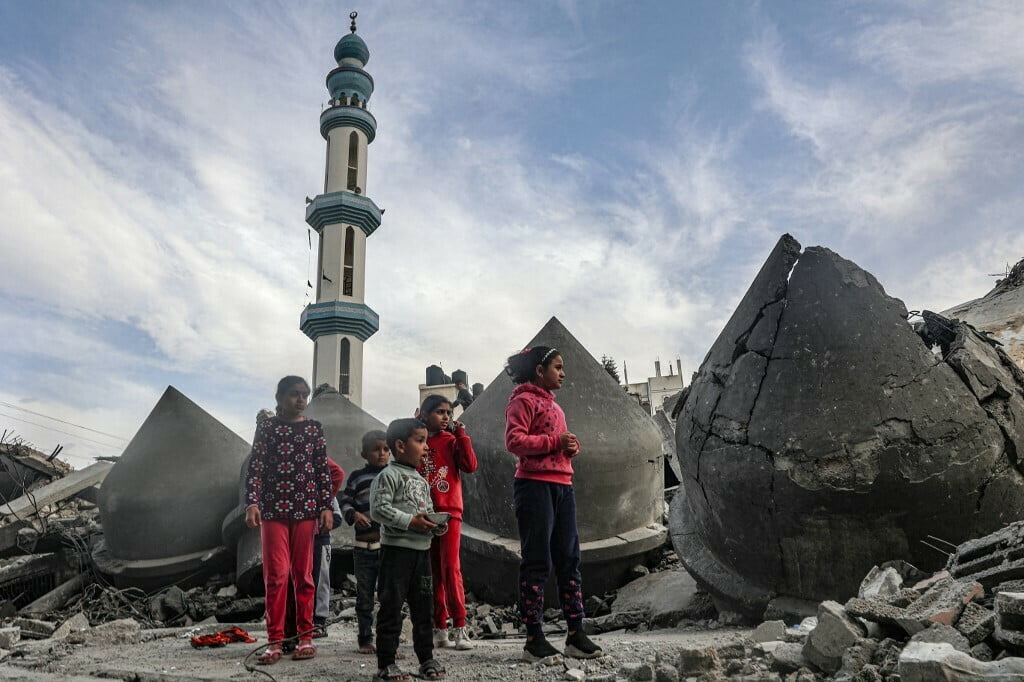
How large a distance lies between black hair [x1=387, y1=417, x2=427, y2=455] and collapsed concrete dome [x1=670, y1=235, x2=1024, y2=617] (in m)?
1.94

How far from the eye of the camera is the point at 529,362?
3.64 m

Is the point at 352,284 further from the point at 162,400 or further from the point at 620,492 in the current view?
the point at 620,492

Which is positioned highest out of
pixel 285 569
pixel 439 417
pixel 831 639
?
pixel 439 417

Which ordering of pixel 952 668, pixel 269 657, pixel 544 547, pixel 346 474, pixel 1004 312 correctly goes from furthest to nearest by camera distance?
pixel 1004 312 < pixel 346 474 < pixel 269 657 < pixel 544 547 < pixel 952 668

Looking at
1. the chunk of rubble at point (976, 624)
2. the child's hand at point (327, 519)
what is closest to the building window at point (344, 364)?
the child's hand at point (327, 519)

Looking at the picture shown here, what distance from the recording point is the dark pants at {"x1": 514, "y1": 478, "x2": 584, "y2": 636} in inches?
130

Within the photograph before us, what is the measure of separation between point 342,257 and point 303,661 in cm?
2791

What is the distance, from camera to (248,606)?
682cm

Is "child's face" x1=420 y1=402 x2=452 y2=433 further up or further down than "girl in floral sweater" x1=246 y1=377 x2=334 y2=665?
further up

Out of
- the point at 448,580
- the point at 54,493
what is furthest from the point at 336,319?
the point at 448,580

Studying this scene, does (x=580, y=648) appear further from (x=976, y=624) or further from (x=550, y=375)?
(x=976, y=624)

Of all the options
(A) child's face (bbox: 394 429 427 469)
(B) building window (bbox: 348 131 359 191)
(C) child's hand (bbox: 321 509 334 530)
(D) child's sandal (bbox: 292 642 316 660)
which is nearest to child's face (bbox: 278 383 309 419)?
(C) child's hand (bbox: 321 509 334 530)

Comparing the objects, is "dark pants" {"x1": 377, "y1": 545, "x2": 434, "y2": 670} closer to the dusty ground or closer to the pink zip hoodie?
the dusty ground

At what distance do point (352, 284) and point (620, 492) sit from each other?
2630cm
